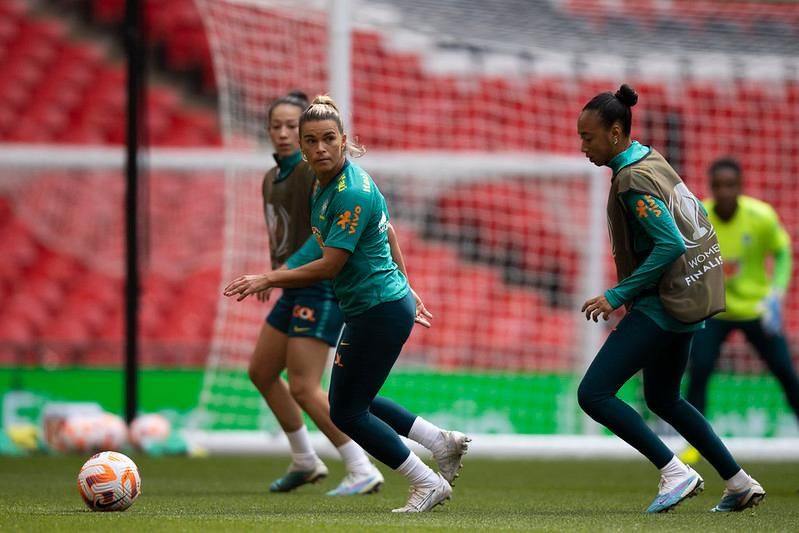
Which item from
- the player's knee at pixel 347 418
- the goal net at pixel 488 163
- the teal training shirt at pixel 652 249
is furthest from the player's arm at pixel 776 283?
the player's knee at pixel 347 418

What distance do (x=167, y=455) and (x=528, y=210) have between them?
460 centimetres

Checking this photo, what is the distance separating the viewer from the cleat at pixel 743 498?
5676 mm

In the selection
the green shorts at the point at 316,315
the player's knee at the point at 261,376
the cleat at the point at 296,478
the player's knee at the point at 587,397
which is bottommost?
the cleat at the point at 296,478

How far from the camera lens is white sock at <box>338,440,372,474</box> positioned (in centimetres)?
684

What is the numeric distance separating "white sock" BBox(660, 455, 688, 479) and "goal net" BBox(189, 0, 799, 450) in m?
4.74

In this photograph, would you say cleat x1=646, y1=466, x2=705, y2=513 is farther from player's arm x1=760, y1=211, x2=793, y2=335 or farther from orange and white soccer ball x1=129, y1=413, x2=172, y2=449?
orange and white soccer ball x1=129, y1=413, x2=172, y2=449

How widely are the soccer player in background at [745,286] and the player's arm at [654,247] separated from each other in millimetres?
3130

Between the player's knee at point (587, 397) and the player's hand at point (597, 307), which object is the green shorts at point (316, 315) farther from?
the player's hand at point (597, 307)

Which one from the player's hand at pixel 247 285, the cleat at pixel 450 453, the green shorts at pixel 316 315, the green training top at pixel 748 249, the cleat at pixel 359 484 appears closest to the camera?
the player's hand at pixel 247 285

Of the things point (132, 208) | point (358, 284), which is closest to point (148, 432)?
point (132, 208)

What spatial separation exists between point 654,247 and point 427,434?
1.24m

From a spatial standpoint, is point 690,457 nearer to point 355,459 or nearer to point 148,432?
point 355,459

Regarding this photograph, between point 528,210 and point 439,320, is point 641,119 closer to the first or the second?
point 528,210

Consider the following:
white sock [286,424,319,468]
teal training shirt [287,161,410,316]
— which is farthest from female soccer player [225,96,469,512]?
white sock [286,424,319,468]
